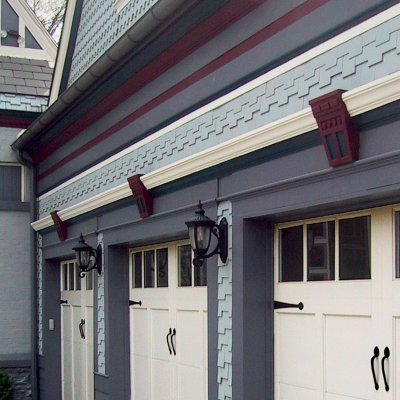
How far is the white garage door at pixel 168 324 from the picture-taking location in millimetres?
6352

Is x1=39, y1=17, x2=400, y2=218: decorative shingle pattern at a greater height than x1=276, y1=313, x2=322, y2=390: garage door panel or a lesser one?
greater

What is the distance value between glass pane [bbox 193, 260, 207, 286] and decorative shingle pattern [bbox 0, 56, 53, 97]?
5.89 m

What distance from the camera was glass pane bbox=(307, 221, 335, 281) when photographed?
465 centimetres

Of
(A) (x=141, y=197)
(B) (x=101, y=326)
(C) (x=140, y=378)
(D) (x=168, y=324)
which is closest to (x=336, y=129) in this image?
(A) (x=141, y=197)

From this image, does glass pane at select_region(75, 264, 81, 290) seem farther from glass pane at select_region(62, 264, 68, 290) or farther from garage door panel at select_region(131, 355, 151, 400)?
garage door panel at select_region(131, 355, 151, 400)

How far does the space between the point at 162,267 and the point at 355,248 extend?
10.2 feet

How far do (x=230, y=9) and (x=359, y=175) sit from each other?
6.15ft

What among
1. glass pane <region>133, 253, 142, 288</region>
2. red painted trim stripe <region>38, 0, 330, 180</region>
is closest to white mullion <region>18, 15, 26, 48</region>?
red painted trim stripe <region>38, 0, 330, 180</region>

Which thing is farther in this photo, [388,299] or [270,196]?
[270,196]

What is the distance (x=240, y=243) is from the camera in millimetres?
5234

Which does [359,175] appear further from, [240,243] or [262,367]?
[262,367]

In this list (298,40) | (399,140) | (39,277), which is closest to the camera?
(399,140)

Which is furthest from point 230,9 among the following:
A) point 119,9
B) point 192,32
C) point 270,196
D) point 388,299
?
point 119,9

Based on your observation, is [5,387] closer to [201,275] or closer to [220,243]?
[201,275]
